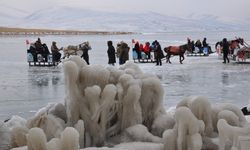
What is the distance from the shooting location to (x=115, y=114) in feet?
17.4

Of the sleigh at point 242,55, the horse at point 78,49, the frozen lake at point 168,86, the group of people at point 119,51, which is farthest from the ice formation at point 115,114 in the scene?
the sleigh at point 242,55

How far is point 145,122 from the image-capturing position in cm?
555

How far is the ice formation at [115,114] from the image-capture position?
482 centimetres

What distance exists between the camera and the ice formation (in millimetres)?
4821

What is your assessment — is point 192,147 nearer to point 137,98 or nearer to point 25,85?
point 137,98

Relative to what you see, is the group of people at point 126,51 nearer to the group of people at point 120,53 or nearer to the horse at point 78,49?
the group of people at point 120,53

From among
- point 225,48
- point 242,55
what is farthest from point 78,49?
point 242,55

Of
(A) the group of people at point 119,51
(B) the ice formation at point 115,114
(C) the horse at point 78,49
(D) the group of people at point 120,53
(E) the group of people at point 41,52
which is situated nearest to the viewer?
(B) the ice formation at point 115,114

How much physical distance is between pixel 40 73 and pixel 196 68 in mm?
8054

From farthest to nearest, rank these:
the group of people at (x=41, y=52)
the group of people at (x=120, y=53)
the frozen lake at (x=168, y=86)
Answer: the group of people at (x=41, y=52), the group of people at (x=120, y=53), the frozen lake at (x=168, y=86)

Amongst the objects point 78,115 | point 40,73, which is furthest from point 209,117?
point 40,73

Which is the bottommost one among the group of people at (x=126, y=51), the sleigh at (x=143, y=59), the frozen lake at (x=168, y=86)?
the frozen lake at (x=168, y=86)

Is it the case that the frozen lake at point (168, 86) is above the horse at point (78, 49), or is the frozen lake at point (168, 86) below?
below

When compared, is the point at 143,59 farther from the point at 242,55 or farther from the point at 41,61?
the point at 41,61
